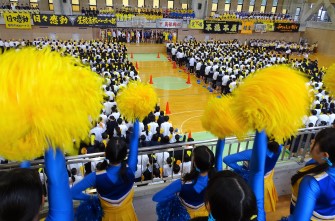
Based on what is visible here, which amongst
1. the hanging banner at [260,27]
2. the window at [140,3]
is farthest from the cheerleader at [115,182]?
the window at [140,3]

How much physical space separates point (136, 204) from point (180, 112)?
520cm

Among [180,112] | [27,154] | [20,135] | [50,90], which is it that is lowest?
[180,112]

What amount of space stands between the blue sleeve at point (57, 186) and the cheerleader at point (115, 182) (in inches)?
25.1

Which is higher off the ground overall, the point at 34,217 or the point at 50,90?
the point at 50,90

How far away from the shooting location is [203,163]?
165 cm

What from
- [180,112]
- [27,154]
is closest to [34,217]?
[27,154]

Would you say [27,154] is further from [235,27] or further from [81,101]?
[235,27]

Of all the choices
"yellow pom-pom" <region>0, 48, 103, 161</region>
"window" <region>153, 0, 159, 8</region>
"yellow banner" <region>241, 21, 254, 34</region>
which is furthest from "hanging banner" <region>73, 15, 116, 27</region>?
"yellow pom-pom" <region>0, 48, 103, 161</region>

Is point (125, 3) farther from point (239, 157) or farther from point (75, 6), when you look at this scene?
point (239, 157)

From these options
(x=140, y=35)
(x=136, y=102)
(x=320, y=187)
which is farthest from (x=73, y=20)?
(x=320, y=187)

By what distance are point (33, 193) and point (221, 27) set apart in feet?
61.1

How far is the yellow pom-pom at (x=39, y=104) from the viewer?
943mm

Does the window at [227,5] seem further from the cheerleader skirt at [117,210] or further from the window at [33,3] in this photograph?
the cheerleader skirt at [117,210]

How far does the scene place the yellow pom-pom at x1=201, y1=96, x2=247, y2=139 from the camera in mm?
1788
